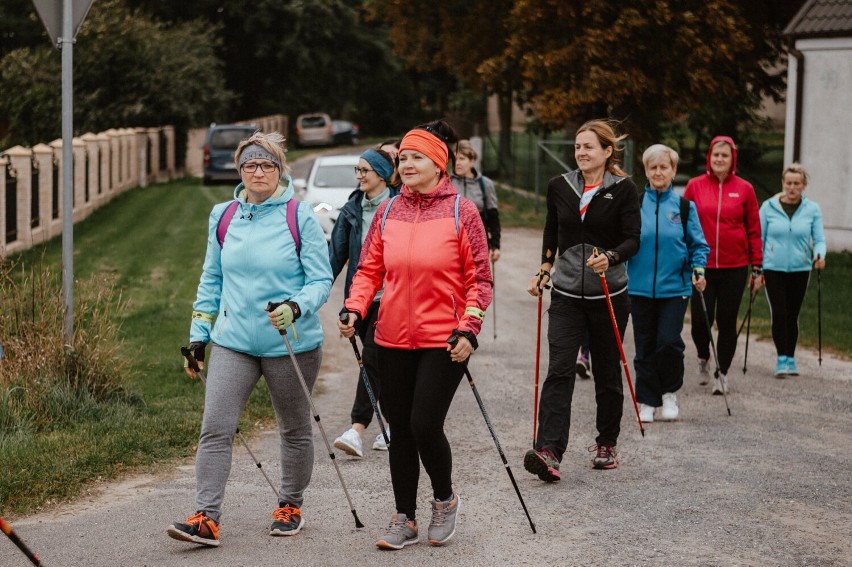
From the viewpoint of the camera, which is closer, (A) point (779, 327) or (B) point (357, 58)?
(A) point (779, 327)

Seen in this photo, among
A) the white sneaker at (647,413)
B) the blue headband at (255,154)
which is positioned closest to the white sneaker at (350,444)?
the white sneaker at (647,413)

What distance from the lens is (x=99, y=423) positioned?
8148 millimetres

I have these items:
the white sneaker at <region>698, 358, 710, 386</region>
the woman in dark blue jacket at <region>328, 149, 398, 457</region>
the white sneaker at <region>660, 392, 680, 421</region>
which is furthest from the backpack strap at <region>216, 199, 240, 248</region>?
the white sneaker at <region>698, 358, 710, 386</region>

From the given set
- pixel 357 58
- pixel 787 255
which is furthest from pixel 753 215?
pixel 357 58

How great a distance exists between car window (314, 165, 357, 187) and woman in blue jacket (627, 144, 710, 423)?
40.6 feet

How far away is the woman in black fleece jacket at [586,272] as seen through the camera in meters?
7.27

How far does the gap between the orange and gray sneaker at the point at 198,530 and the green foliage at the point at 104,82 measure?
3115 centimetres

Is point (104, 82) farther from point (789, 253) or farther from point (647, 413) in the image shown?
point (647, 413)

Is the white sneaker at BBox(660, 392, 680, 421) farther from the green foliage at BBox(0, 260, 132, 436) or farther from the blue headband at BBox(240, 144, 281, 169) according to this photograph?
the blue headband at BBox(240, 144, 281, 169)

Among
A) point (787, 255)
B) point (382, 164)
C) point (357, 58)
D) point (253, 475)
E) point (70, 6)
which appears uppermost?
point (357, 58)

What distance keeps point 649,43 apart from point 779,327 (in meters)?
14.0

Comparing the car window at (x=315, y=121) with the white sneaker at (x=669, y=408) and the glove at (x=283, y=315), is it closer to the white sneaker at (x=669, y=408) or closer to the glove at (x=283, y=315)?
the white sneaker at (x=669, y=408)

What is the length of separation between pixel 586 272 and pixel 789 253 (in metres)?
4.20

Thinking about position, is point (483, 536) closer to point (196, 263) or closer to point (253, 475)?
point (253, 475)
